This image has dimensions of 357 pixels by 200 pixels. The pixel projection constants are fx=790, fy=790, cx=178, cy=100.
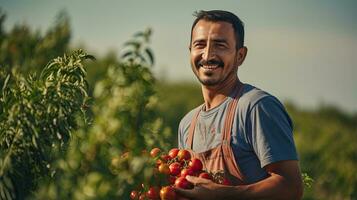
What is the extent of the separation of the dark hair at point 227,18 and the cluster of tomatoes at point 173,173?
0.81 m

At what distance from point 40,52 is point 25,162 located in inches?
342

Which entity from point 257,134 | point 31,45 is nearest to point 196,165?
point 257,134

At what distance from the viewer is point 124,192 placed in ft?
10.1

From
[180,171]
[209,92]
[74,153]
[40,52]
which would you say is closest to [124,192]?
[74,153]

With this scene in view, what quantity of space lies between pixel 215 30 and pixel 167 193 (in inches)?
45.7

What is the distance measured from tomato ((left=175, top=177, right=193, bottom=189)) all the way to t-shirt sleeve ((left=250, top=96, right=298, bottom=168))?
1.33 feet

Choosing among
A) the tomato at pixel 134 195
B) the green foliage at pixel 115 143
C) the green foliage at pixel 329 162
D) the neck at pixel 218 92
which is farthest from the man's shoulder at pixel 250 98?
the green foliage at pixel 329 162

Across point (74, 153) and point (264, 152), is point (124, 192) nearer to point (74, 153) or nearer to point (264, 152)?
point (74, 153)

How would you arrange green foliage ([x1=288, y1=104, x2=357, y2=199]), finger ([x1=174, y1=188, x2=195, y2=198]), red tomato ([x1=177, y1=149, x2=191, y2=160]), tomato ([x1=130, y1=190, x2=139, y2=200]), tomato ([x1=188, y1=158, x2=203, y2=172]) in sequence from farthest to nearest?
green foliage ([x1=288, y1=104, x2=357, y2=199]) < red tomato ([x1=177, y1=149, x2=191, y2=160]) < tomato ([x1=188, y1=158, x2=203, y2=172]) < finger ([x1=174, y1=188, x2=195, y2=198]) < tomato ([x1=130, y1=190, x2=139, y2=200])

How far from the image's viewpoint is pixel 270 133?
4027 millimetres

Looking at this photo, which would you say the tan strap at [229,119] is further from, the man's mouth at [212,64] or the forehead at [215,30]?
the forehead at [215,30]

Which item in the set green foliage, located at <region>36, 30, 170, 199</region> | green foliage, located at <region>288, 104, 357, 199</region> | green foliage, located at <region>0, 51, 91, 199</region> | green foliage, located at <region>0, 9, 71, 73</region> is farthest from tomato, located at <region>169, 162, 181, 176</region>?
green foliage, located at <region>288, 104, 357, 199</region>

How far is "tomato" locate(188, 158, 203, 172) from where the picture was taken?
4.06 metres

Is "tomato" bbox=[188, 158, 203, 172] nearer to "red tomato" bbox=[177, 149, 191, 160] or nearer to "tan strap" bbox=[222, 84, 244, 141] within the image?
"red tomato" bbox=[177, 149, 191, 160]
